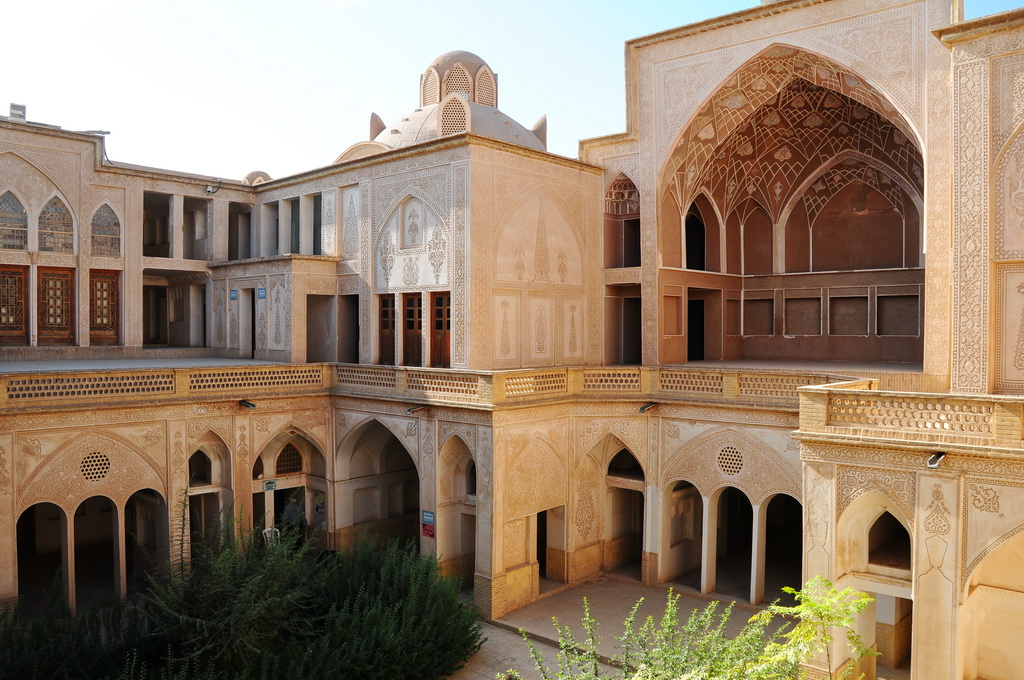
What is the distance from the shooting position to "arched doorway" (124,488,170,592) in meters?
13.4

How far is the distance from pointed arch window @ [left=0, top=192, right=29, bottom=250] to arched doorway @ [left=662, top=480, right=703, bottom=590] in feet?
41.7

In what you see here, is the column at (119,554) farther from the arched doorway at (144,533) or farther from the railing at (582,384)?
the railing at (582,384)

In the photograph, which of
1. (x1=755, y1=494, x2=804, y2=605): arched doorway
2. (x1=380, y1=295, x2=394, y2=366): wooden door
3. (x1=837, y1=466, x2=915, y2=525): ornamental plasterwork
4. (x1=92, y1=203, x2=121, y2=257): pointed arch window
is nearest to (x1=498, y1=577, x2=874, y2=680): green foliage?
(x1=837, y1=466, x2=915, y2=525): ornamental plasterwork

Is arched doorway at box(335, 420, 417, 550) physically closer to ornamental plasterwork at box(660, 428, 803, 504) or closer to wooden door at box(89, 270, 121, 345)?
ornamental plasterwork at box(660, 428, 803, 504)

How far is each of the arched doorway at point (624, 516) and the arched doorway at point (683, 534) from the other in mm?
627

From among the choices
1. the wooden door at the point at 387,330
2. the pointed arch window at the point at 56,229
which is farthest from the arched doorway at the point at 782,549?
the pointed arch window at the point at 56,229

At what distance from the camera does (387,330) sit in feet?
51.1

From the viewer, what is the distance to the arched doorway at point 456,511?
1352 centimetres

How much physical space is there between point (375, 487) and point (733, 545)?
7094mm

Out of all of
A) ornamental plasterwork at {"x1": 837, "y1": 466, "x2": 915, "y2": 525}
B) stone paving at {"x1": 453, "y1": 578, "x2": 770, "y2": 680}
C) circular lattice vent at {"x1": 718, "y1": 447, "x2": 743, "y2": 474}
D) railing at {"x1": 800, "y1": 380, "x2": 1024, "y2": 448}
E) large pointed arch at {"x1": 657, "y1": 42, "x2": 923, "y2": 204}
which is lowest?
stone paving at {"x1": 453, "y1": 578, "x2": 770, "y2": 680}

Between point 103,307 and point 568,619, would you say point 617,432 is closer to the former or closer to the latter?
point 568,619

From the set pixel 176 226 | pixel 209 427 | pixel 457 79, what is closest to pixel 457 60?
pixel 457 79

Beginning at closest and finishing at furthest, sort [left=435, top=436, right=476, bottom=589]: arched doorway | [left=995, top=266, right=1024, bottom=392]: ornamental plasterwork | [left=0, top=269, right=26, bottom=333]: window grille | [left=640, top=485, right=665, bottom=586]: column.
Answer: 1. [left=995, top=266, right=1024, bottom=392]: ornamental plasterwork
2. [left=435, top=436, right=476, bottom=589]: arched doorway
3. [left=640, top=485, right=665, bottom=586]: column
4. [left=0, top=269, right=26, bottom=333]: window grille

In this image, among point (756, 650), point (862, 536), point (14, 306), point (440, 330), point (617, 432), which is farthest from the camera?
point (14, 306)
